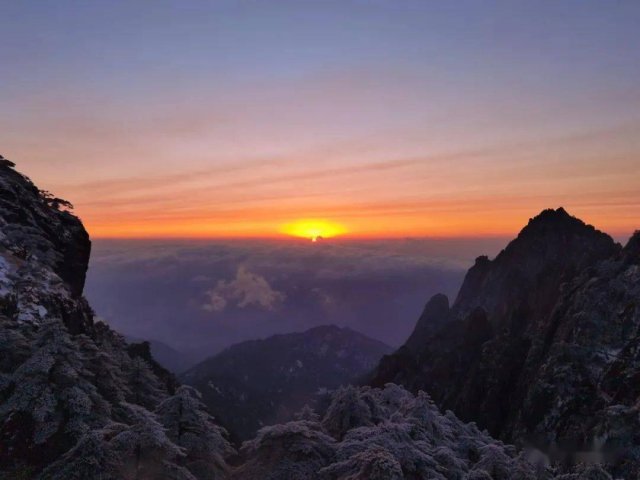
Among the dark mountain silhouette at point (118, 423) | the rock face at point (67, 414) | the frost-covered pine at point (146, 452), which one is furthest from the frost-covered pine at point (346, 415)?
the frost-covered pine at point (146, 452)

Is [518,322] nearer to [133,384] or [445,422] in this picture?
[445,422]

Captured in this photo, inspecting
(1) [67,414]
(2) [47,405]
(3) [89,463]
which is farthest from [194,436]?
(2) [47,405]

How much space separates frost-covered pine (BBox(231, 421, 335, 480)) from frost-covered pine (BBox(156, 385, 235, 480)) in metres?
3.09

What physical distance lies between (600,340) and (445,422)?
71.5m

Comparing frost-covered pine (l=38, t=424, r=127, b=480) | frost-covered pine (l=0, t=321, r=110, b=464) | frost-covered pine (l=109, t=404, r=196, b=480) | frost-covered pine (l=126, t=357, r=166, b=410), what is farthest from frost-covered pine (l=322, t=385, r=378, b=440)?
frost-covered pine (l=126, t=357, r=166, b=410)

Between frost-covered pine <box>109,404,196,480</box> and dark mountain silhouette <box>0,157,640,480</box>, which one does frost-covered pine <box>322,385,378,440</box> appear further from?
frost-covered pine <box>109,404,196,480</box>

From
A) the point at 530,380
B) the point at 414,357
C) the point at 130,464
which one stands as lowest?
the point at 414,357

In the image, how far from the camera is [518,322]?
145 metres

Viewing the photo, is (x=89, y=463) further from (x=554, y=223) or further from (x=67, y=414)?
(x=554, y=223)

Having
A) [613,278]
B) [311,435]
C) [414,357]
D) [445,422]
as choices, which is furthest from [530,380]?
[311,435]

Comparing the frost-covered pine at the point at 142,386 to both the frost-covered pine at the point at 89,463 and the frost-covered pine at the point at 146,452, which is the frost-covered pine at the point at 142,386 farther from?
the frost-covered pine at the point at 89,463

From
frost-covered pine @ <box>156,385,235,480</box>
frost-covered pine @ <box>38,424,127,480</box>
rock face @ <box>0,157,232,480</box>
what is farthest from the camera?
frost-covered pine @ <box>156,385,235,480</box>

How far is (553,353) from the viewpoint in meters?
102

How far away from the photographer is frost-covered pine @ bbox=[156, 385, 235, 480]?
888 inches
